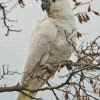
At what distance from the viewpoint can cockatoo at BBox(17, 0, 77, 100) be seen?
15.4 feet

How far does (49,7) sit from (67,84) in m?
2.34

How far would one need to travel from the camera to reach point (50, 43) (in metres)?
4.72

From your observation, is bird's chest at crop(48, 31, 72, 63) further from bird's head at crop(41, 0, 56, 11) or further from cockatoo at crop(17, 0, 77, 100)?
bird's head at crop(41, 0, 56, 11)

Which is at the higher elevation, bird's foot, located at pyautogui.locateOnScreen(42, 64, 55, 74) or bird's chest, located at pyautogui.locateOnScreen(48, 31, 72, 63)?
bird's chest, located at pyautogui.locateOnScreen(48, 31, 72, 63)

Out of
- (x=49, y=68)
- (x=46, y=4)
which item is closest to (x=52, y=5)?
(x=46, y=4)

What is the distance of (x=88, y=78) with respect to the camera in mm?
3201

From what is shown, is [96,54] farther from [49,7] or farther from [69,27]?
[49,7]

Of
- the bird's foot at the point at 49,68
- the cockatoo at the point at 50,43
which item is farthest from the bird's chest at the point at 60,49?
the bird's foot at the point at 49,68

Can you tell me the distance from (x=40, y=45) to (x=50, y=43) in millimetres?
144

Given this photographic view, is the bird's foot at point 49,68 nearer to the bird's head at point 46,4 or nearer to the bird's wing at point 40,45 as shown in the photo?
the bird's wing at point 40,45

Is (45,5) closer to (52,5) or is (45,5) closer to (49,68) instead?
(52,5)

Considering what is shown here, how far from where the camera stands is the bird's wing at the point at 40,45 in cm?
468

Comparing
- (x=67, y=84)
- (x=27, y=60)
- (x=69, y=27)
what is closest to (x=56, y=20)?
(x=69, y=27)

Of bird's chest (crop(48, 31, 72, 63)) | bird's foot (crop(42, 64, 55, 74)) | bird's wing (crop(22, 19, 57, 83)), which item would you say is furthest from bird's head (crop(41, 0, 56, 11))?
bird's foot (crop(42, 64, 55, 74))
